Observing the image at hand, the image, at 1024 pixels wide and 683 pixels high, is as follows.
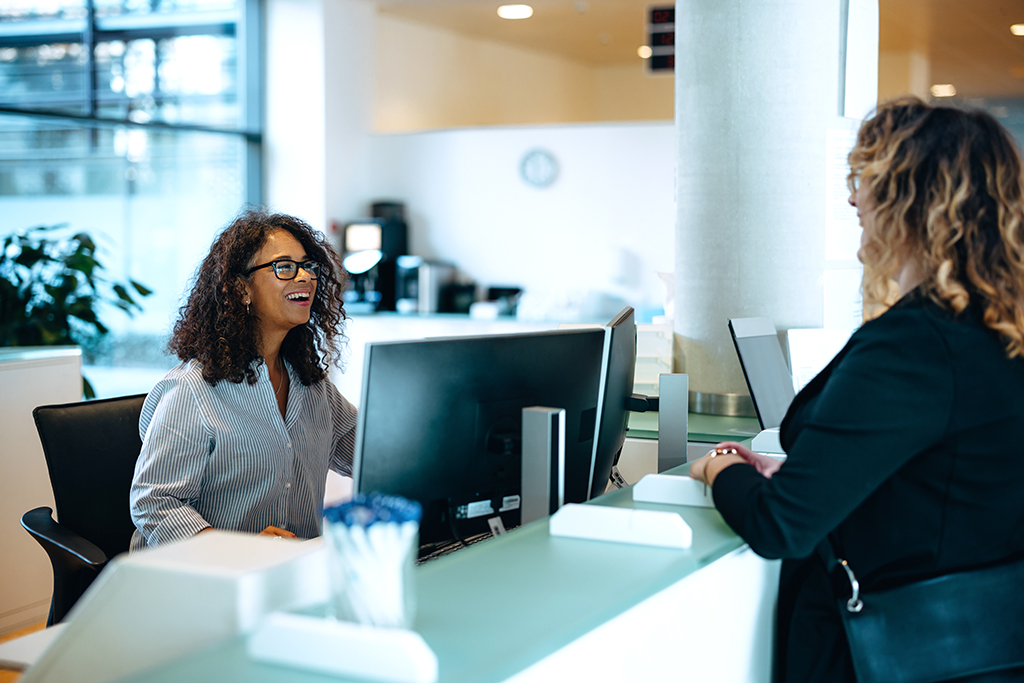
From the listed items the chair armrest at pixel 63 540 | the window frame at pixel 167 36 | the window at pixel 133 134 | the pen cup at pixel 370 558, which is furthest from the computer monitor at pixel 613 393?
the window frame at pixel 167 36

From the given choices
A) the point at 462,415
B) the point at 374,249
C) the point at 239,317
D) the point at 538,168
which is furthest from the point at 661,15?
the point at 462,415

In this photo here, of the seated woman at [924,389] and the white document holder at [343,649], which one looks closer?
the white document holder at [343,649]

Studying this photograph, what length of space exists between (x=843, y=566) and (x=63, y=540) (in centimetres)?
167

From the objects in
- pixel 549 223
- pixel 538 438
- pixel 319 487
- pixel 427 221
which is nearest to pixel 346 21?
pixel 427 221

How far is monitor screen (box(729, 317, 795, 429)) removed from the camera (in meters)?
2.52

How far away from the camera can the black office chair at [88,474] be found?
2.27 m

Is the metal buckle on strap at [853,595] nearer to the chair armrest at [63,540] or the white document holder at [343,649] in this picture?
the white document holder at [343,649]

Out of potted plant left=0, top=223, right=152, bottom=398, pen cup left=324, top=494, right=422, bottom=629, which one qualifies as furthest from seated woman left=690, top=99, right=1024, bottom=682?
potted plant left=0, top=223, right=152, bottom=398

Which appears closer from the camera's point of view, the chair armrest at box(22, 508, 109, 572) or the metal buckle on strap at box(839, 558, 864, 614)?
the metal buckle on strap at box(839, 558, 864, 614)

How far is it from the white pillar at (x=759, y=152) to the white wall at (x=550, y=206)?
12.2ft

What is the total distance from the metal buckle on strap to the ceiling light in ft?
23.7

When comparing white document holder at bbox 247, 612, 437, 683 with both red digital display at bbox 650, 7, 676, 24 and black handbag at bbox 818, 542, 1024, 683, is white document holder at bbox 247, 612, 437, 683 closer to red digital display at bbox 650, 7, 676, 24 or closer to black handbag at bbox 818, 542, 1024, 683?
black handbag at bbox 818, 542, 1024, 683

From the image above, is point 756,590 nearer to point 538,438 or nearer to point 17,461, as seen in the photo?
point 538,438

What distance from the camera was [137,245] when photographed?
→ 22.4 ft
